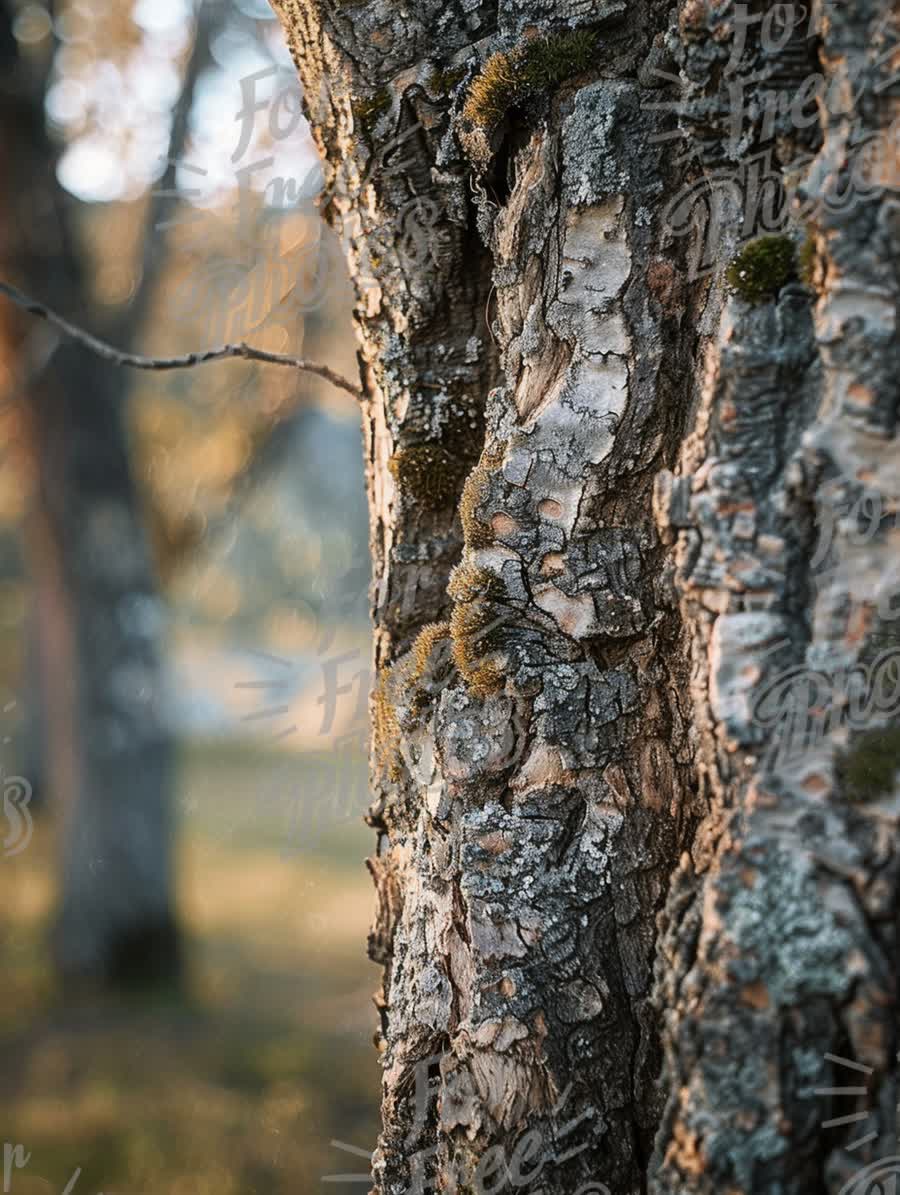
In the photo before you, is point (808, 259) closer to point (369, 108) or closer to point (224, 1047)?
point (369, 108)

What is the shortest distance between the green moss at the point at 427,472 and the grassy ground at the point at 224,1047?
6.68 feet

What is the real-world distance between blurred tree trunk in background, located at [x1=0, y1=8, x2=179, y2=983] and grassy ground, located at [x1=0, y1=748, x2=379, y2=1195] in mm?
438

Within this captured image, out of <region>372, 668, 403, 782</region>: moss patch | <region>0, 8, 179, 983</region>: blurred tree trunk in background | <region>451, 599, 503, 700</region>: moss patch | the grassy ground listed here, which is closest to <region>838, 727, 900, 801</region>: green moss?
<region>451, 599, 503, 700</region>: moss patch

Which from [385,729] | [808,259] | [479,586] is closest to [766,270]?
[808,259]

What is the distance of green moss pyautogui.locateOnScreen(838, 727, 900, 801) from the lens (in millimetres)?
1316

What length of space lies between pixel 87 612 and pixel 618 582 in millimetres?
4821

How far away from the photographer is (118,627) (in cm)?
585

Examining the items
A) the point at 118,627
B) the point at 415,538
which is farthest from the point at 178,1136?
the point at 415,538

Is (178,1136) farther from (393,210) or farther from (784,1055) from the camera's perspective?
(393,210)

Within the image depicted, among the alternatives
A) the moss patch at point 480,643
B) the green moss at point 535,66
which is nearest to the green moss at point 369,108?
the green moss at point 535,66

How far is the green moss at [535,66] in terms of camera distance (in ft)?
5.35

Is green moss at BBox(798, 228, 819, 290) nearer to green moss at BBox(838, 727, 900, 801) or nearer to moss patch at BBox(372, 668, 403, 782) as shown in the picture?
green moss at BBox(838, 727, 900, 801)

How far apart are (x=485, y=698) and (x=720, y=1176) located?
78cm

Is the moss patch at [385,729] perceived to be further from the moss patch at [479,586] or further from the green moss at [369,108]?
the green moss at [369,108]
